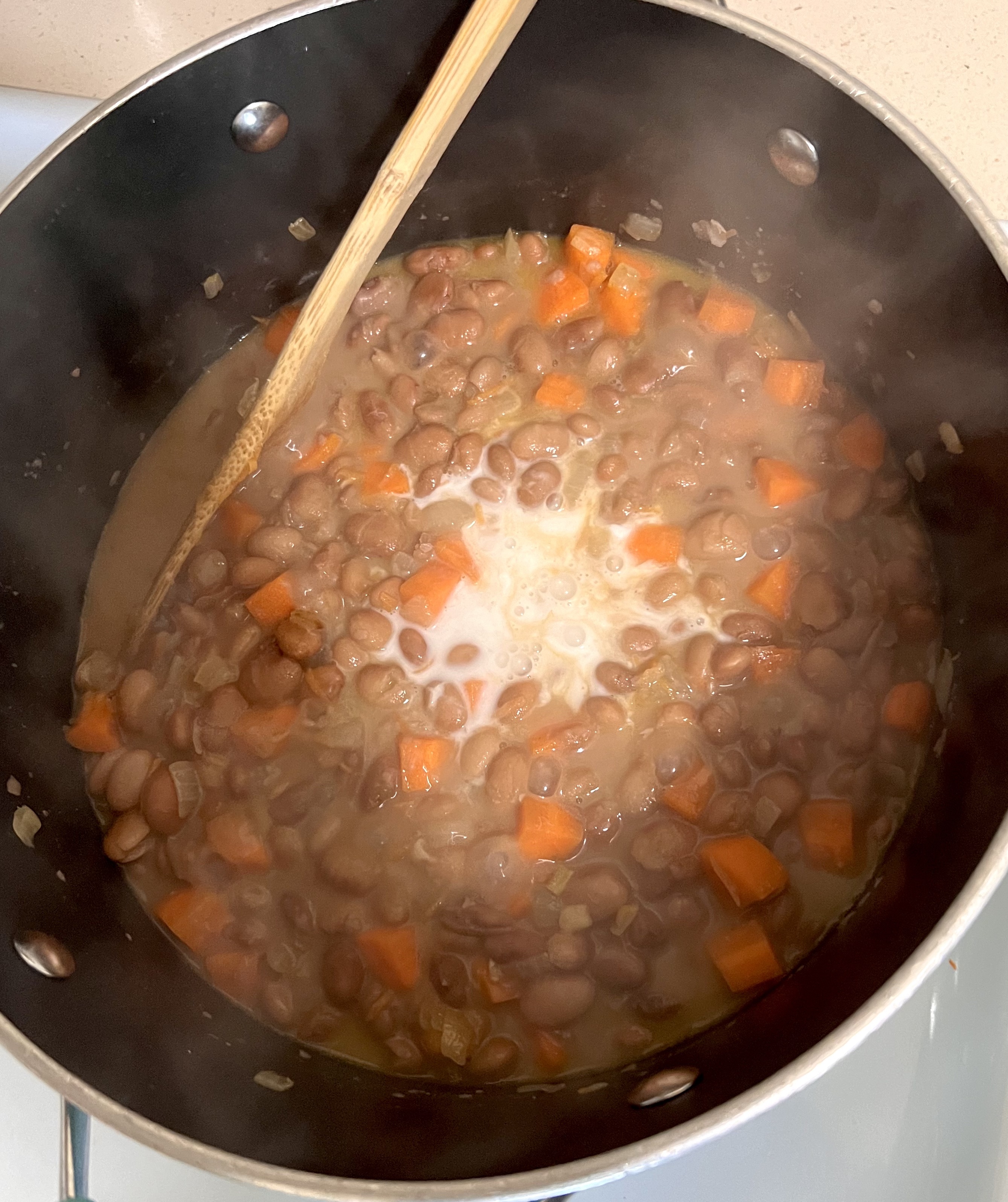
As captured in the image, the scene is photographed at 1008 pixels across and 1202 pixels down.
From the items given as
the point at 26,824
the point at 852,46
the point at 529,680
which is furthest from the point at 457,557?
the point at 852,46

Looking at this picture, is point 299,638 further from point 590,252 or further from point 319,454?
point 590,252

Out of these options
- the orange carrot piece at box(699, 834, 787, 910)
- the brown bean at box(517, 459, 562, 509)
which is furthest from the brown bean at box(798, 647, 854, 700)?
the brown bean at box(517, 459, 562, 509)

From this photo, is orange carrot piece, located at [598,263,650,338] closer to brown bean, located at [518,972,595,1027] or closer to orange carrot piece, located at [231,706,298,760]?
orange carrot piece, located at [231,706,298,760]

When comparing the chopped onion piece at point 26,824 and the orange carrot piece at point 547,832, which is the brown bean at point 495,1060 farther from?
the chopped onion piece at point 26,824

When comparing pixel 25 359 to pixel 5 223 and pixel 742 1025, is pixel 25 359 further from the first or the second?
pixel 742 1025

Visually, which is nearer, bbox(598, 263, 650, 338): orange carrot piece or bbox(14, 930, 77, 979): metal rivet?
bbox(14, 930, 77, 979): metal rivet
